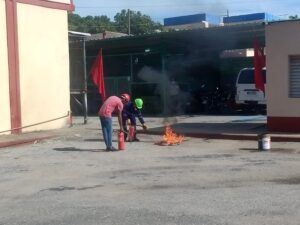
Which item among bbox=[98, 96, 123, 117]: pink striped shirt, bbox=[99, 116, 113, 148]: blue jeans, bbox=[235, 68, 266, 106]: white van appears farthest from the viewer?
bbox=[235, 68, 266, 106]: white van

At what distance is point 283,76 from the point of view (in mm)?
16891

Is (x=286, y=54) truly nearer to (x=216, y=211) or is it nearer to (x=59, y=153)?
(x=59, y=153)

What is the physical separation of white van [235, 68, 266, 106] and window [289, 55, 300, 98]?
29.2 ft

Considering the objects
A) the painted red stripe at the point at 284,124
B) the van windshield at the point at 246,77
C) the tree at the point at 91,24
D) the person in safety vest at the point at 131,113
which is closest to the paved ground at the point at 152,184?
the person in safety vest at the point at 131,113

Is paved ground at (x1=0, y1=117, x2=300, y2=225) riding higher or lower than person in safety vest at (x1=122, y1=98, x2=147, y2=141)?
lower

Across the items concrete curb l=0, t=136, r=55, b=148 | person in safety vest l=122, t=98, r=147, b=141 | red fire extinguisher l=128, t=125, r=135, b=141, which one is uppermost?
person in safety vest l=122, t=98, r=147, b=141

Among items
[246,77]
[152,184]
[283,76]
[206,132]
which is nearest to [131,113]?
[206,132]

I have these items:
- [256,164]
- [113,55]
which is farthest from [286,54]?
[113,55]

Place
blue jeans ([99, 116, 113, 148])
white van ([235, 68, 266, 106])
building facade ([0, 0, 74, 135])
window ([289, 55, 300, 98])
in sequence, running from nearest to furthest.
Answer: blue jeans ([99, 116, 113, 148]), window ([289, 55, 300, 98]), building facade ([0, 0, 74, 135]), white van ([235, 68, 266, 106])

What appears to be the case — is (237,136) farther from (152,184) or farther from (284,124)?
(152,184)

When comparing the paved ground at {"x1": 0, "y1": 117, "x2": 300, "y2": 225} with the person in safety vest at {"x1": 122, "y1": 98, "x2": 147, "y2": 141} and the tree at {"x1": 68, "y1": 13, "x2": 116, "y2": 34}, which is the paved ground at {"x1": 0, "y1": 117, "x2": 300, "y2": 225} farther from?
the tree at {"x1": 68, "y1": 13, "x2": 116, "y2": 34}

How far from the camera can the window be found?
16.8 m

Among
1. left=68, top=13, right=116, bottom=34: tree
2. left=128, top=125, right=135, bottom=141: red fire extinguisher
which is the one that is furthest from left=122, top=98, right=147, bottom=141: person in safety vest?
left=68, top=13, right=116, bottom=34: tree

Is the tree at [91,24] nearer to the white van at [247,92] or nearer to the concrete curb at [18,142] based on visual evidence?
the white van at [247,92]
